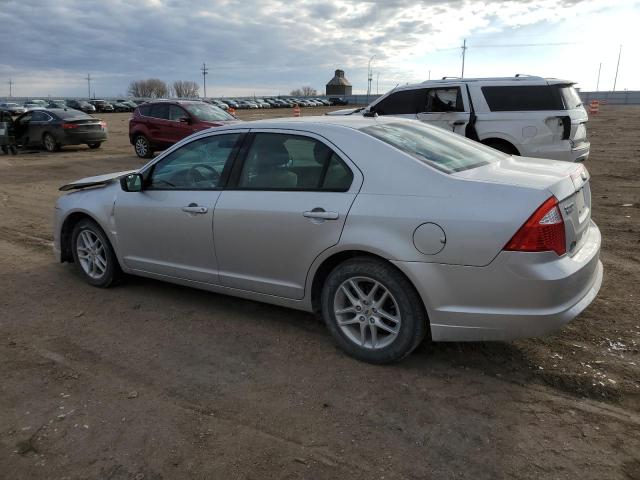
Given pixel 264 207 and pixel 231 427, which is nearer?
pixel 231 427

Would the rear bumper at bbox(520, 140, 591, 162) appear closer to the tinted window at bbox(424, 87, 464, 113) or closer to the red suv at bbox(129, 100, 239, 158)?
the tinted window at bbox(424, 87, 464, 113)

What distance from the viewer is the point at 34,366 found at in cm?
373

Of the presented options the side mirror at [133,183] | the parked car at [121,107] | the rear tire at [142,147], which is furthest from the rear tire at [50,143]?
the parked car at [121,107]

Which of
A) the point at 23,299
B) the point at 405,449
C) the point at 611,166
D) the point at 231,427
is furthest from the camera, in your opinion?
the point at 611,166

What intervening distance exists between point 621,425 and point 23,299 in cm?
481

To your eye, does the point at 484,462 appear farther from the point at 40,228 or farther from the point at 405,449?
the point at 40,228

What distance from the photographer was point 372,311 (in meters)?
3.57

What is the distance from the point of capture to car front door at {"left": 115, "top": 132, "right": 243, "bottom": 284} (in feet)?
14.1

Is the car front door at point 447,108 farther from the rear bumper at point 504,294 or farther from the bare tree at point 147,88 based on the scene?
the bare tree at point 147,88

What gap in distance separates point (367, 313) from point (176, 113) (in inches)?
512

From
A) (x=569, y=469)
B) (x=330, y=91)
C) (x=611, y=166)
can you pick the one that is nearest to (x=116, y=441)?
(x=569, y=469)

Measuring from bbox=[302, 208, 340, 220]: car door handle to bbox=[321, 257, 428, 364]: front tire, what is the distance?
313 mm

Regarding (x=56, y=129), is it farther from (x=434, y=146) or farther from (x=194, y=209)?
(x=434, y=146)

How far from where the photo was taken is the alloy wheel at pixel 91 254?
5.21 m
